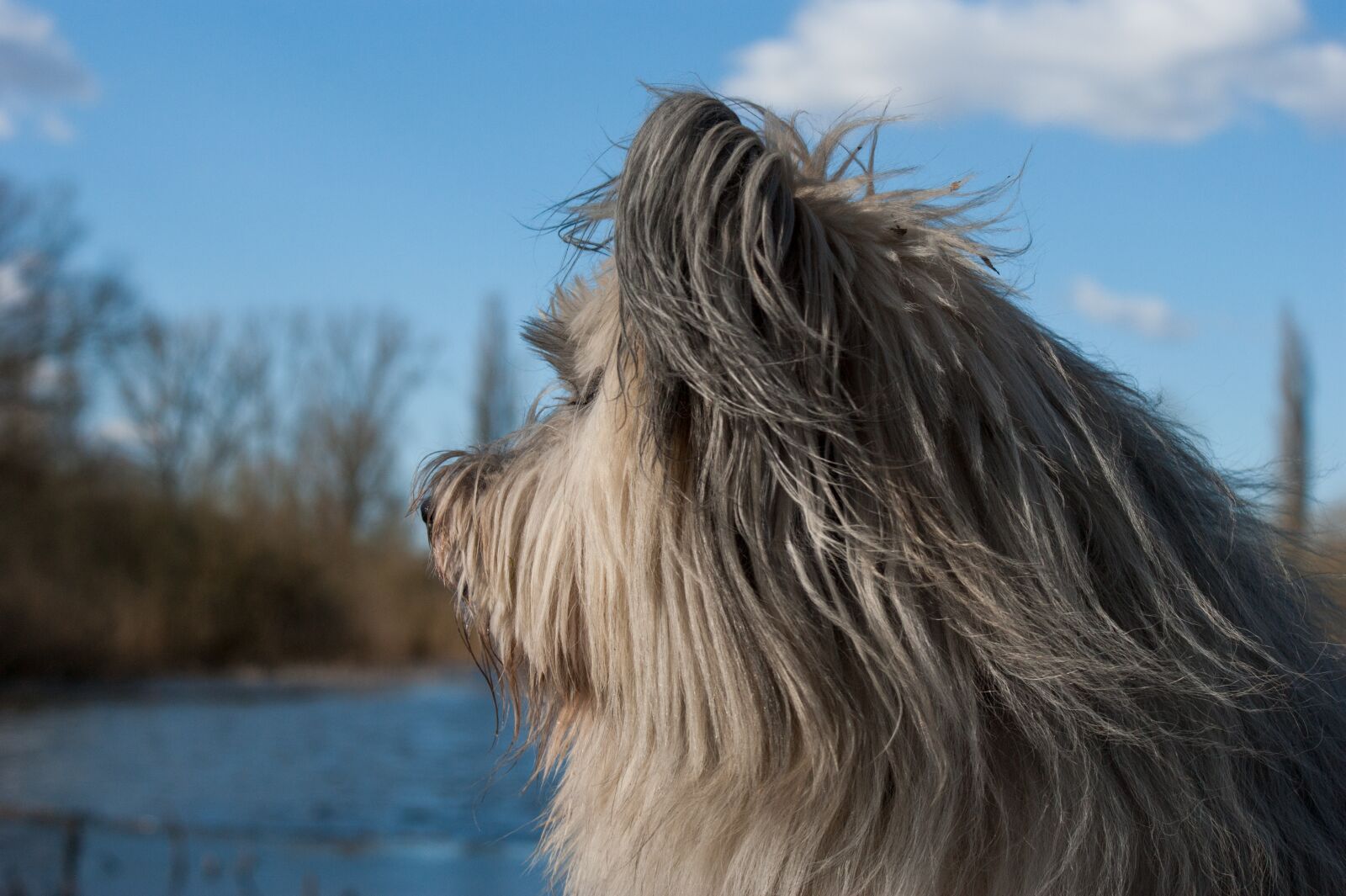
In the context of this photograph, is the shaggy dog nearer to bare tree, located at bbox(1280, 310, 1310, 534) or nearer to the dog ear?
the dog ear

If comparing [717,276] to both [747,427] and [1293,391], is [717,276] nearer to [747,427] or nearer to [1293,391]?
[747,427]

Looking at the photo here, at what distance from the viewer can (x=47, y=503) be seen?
2686 centimetres

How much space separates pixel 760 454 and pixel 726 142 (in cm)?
51

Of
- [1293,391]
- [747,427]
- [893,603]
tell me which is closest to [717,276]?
[747,427]

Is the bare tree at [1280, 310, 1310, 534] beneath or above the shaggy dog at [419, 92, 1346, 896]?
above

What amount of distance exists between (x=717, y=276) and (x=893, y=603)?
Result: 610 mm

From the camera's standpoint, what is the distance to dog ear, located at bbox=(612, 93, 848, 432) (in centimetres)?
201

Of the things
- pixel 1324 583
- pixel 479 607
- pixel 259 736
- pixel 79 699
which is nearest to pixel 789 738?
pixel 479 607

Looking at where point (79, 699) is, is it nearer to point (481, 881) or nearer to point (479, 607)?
point (481, 881)

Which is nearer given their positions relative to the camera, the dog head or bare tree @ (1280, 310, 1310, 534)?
the dog head

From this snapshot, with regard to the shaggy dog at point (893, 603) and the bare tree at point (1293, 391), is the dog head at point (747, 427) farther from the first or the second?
the bare tree at point (1293, 391)

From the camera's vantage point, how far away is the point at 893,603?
82.7 inches

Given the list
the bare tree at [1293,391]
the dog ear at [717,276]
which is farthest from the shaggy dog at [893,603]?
the bare tree at [1293,391]

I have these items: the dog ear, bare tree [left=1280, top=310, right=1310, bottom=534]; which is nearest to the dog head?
the dog ear
